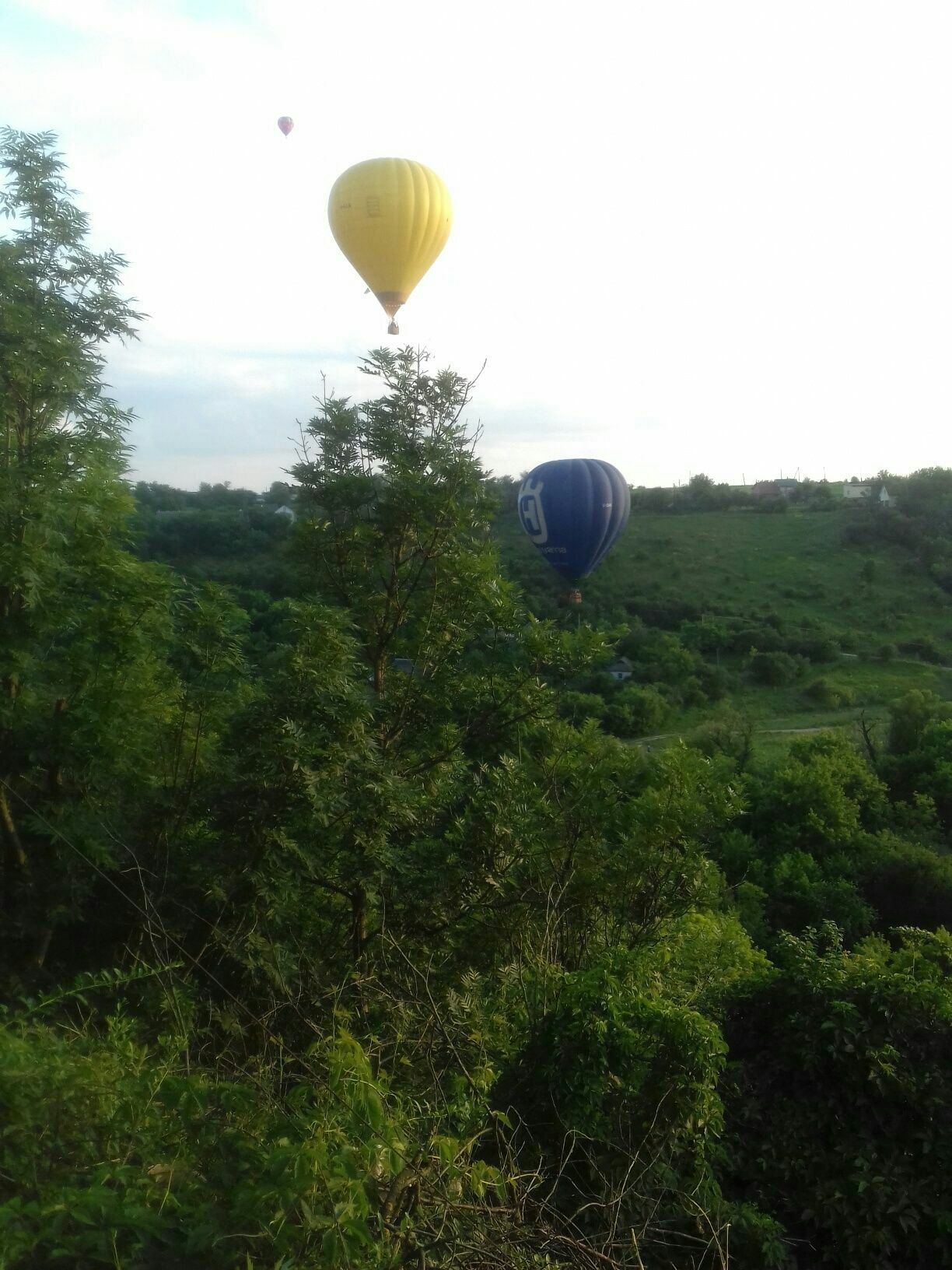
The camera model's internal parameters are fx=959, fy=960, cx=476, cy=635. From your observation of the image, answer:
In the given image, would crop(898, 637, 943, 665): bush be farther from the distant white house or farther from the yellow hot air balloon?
the yellow hot air balloon

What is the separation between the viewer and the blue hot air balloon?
70.3 ft

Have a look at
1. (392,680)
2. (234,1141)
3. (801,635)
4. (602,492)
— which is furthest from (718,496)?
(234,1141)

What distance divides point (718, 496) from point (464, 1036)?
62593 millimetres

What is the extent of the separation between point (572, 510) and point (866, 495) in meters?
45.1

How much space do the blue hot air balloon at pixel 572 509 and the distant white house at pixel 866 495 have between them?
39.8 meters

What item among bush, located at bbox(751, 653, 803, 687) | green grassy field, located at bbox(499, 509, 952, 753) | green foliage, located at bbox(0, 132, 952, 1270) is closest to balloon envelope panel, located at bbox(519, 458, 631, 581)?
green grassy field, located at bbox(499, 509, 952, 753)

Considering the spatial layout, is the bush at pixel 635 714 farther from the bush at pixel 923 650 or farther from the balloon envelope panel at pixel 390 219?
the balloon envelope panel at pixel 390 219

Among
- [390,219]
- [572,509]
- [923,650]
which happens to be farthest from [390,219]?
[923,650]

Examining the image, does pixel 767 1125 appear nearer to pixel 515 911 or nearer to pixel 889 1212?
pixel 889 1212

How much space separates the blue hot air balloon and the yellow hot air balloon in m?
7.82

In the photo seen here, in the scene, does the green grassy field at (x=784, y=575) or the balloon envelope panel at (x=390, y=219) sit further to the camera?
the green grassy field at (x=784, y=575)

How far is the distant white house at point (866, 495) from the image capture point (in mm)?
57062

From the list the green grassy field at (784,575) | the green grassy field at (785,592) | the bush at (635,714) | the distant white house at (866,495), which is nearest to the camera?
the bush at (635,714)

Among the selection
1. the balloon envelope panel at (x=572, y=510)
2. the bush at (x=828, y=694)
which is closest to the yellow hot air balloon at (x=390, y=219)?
the balloon envelope panel at (x=572, y=510)
